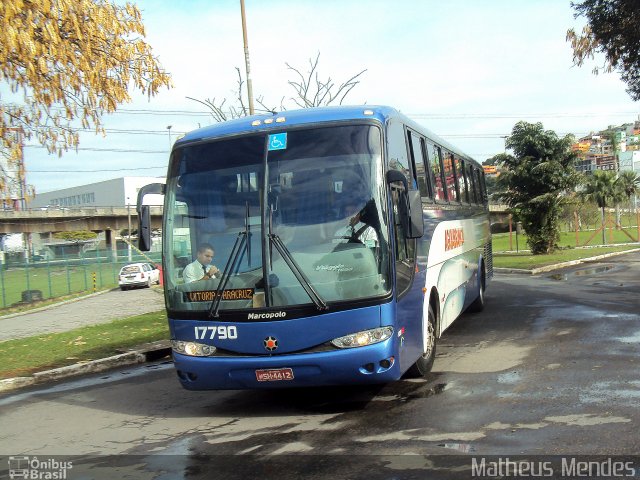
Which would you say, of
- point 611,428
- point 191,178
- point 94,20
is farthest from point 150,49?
point 611,428

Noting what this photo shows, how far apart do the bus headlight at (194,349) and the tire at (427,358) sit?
2512 millimetres

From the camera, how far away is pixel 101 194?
113 meters

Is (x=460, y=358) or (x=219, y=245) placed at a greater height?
(x=219, y=245)

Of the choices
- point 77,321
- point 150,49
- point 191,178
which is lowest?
point 77,321

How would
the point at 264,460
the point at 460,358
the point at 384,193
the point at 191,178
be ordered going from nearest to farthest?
the point at 264,460 < the point at 384,193 < the point at 191,178 < the point at 460,358

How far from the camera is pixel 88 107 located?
11.3 meters

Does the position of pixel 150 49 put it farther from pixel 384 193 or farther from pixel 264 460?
pixel 264 460

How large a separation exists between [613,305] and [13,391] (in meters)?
11.4

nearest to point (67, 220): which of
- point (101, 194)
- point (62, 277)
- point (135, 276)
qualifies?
point (62, 277)

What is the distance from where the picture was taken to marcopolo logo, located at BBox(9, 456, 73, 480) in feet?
18.4

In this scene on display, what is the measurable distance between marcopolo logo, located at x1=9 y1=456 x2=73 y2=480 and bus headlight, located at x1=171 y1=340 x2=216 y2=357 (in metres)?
1.58

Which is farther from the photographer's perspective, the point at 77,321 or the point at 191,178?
the point at 77,321

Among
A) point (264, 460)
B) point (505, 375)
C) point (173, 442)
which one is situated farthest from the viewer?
point (505, 375)

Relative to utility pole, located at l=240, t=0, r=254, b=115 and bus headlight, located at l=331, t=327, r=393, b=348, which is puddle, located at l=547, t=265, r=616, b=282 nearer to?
utility pole, located at l=240, t=0, r=254, b=115
